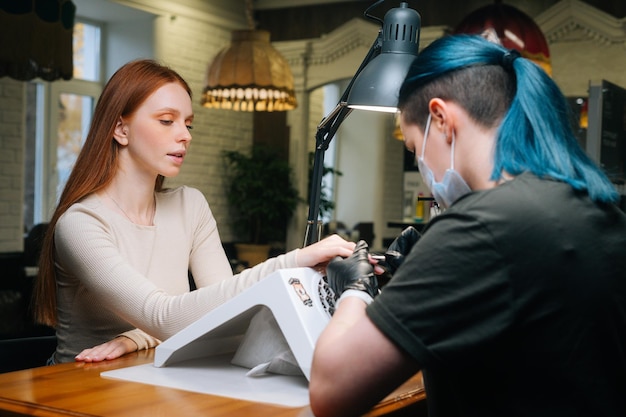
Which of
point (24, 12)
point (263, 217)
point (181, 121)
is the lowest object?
point (263, 217)

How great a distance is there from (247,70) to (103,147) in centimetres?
314

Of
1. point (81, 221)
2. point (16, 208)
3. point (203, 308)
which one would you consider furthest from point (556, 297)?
point (16, 208)

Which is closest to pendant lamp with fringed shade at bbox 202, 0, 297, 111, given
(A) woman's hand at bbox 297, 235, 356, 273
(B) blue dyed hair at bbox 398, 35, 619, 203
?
(A) woman's hand at bbox 297, 235, 356, 273

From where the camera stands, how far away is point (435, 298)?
1.14 m

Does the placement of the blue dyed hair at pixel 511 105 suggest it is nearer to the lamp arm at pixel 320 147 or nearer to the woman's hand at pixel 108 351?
the lamp arm at pixel 320 147

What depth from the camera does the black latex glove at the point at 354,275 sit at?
1388 millimetres

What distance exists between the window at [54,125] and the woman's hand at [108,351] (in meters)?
5.46

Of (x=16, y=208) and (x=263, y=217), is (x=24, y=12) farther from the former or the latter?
(x=263, y=217)

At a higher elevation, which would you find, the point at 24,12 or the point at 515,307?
the point at 24,12

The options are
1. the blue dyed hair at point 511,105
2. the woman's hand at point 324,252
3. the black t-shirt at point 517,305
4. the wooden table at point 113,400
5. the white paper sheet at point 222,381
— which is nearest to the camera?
the black t-shirt at point 517,305

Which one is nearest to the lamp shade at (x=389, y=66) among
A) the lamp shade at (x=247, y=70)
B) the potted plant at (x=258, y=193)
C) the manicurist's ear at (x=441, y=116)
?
the manicurist's ear at (x=441, y=116)

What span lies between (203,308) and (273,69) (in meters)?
3.68

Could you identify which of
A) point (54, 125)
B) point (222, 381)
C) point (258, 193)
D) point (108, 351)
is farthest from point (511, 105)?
point (258, 193)

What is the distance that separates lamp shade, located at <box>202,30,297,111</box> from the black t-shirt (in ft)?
13.8
